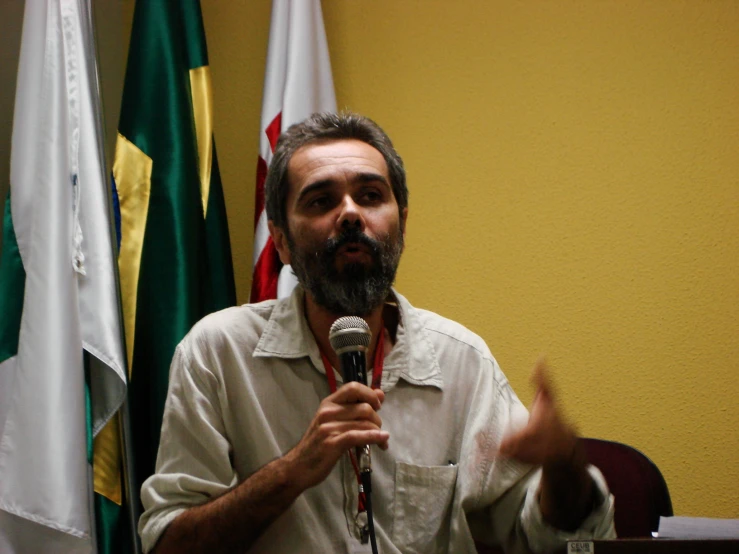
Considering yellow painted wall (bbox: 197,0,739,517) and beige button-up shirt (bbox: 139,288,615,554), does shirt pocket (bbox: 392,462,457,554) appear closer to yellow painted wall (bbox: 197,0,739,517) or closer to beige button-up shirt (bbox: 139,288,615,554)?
beige button-up shirt (bbox: 139,288,615,554)

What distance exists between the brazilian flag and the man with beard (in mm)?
535

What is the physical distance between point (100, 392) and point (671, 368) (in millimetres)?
1722

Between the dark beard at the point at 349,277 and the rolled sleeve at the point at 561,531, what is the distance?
515 mm

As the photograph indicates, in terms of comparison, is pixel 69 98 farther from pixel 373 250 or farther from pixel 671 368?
pixel 671 368

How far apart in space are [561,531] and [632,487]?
0.56 metres

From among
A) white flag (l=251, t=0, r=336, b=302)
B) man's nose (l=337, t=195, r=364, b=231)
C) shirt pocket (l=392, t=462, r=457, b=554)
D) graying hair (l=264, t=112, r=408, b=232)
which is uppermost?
white flag (l=251, t=0, r=336, b=302)

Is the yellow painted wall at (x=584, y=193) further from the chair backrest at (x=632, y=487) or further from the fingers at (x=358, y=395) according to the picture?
the fingers at (x=358, y=395)

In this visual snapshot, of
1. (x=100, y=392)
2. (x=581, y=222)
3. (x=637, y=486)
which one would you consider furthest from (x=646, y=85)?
(x=100, y=392)

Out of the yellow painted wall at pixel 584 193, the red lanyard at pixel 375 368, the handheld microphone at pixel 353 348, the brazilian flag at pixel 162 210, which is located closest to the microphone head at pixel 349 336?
the handheld microphone at pixel 353 348

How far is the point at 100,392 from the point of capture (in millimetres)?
2232

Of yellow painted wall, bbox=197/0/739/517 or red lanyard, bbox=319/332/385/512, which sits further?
yellow painted wall, bbox=197/0/739/517

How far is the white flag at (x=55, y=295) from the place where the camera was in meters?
2.05

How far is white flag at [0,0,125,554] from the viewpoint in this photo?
2.05 m

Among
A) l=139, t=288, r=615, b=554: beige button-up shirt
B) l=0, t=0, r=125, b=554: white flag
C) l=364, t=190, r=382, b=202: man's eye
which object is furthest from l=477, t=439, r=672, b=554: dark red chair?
l=0, t=0, r=125, b=554: white flag
